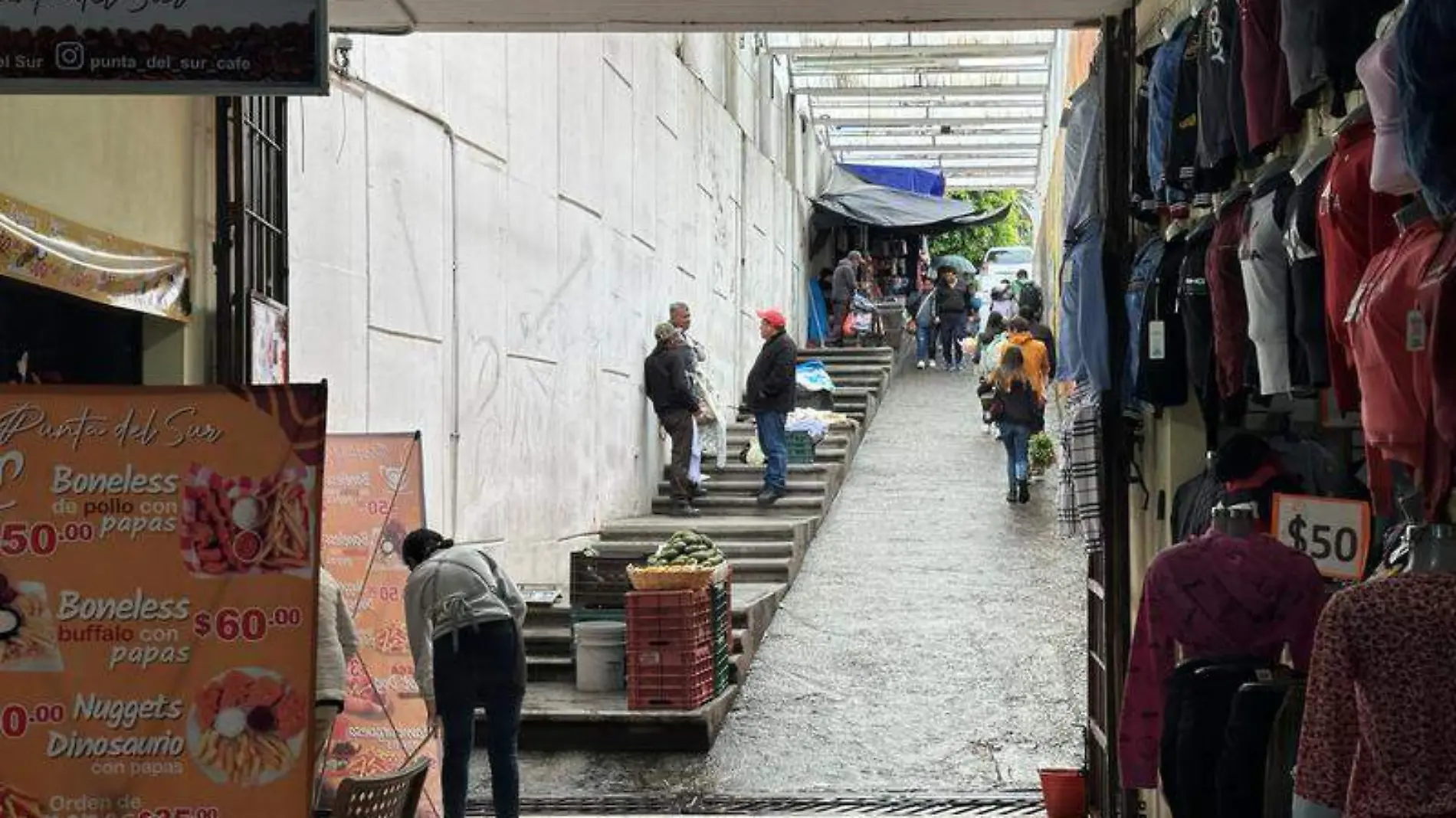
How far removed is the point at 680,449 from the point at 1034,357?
11.6ft

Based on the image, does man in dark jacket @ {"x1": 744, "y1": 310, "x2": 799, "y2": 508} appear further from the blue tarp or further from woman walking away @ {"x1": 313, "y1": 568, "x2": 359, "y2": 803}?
the blue tarp

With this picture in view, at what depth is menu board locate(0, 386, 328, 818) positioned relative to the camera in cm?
488

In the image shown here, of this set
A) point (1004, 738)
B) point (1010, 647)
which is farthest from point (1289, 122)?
point (1010, 647)

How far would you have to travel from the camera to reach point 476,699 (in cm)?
851

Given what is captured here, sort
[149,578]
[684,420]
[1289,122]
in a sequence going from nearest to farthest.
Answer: [149,578] < [1289,122] < [684,420]

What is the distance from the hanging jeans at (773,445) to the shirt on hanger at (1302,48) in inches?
474

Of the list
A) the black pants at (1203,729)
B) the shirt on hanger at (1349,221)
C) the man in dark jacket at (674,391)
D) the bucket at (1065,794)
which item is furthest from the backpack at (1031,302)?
the shirt on hanger at (1349,221)

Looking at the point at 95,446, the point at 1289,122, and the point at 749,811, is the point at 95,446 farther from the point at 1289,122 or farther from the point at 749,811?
the point at 749,811

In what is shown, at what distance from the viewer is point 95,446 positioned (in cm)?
494

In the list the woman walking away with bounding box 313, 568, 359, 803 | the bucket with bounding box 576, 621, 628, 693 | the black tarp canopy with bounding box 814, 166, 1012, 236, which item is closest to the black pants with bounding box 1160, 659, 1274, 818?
the woman walking away with bounding box 313, 568, 359, 803

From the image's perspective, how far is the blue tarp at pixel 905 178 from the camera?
35.3 metres

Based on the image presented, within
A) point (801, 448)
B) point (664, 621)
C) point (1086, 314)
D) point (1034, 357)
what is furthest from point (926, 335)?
point (1086, 314)

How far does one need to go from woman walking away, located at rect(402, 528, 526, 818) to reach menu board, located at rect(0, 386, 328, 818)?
126 inches

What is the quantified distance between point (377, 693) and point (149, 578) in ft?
11.4
